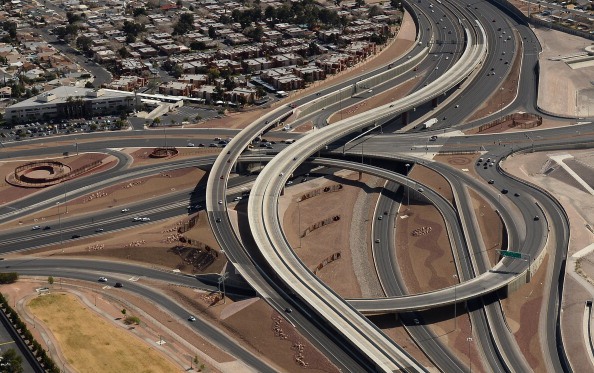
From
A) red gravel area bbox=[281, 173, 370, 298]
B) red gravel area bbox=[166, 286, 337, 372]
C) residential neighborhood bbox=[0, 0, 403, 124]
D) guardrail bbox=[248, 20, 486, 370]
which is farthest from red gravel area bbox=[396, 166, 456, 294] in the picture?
residential neighborhood bbox=[0, 0, 403, 124]

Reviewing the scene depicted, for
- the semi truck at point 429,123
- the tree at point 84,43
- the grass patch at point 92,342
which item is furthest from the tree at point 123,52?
the grass patch at point 92,342

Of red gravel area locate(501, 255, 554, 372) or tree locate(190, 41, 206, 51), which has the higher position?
tree locate(190, 41, 206, 51)

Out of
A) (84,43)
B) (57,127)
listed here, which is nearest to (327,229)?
(57,127)

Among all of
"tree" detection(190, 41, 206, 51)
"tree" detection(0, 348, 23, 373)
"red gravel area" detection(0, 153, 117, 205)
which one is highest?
"tree" detection(190, 41, 206, 51)

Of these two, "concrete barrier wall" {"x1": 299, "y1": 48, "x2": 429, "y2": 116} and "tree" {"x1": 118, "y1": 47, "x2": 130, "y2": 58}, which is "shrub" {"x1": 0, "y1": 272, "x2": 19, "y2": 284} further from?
"tree" {"x1": 118, "y1": 47, "x2": 130, "y2": 58}

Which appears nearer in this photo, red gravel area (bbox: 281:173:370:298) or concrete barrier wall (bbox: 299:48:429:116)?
red gravel area (bbox: 281:173:370:298)

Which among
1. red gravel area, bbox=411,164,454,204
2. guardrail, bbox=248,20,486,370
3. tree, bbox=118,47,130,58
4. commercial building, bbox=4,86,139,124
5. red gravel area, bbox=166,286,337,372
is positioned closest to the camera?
guardrail, bbox=248,20,486,370

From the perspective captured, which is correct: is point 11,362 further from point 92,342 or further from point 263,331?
point 263,331
